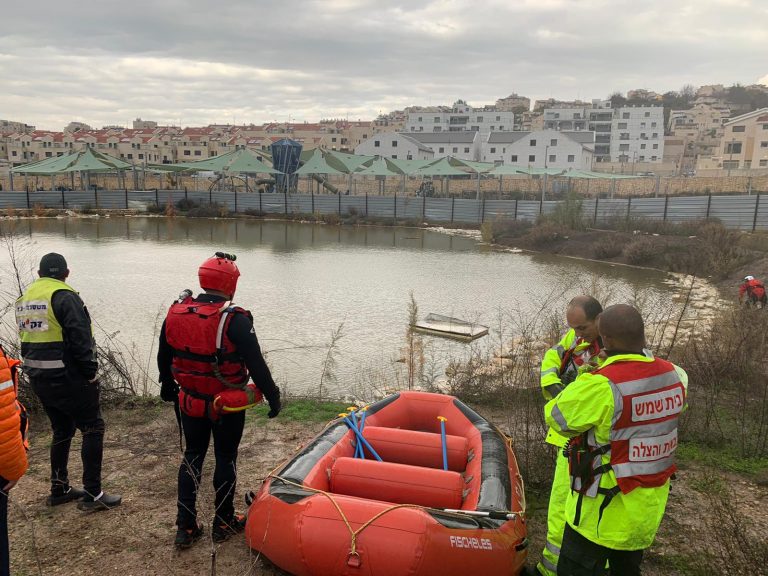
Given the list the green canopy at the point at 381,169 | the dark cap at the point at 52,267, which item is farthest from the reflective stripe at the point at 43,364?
the green canopy at the point at 381,169

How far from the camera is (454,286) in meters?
14.1

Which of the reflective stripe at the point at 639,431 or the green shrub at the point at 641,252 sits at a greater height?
the reflective stripe at the point at 639,431

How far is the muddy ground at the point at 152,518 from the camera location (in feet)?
10.3

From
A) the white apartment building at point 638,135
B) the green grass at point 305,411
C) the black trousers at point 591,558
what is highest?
the white apartment building at point 638,135

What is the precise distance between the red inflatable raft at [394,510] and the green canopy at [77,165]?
3348cm

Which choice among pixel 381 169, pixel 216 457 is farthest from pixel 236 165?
pixel 216 457

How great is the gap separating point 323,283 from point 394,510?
1120 centimetres

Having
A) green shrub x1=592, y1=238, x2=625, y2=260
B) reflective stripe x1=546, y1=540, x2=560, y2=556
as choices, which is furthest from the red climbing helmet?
green shrub x1=592, y1=238, x2=625, y2=260

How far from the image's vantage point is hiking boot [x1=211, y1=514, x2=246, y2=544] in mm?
3387

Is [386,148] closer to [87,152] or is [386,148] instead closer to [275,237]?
[87,152]

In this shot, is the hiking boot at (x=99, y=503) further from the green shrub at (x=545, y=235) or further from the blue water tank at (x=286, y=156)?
the blue water tank at (x=286, y=156)

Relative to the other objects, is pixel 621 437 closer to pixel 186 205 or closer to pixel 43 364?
pixel 43 364

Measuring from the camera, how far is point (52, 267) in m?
3.60

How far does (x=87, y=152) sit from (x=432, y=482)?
3710 cm
